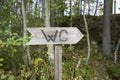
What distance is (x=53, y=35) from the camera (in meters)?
4.35

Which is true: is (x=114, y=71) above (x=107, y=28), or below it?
below

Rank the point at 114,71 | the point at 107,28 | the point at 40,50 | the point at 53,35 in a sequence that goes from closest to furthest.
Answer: the point at 53,35 < the point at 40,50 < the point at 114,71 < the point at 107,28

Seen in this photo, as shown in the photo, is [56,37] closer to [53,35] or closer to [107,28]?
[53,35]

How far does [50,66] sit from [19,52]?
195 cm

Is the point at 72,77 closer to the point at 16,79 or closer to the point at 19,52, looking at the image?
the point at 16,79

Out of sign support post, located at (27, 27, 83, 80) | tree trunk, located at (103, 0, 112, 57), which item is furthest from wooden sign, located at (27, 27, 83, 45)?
tree trunk, located at (103, 0, 112, 57)

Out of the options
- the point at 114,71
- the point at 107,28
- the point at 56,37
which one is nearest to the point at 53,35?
the point at 56,37

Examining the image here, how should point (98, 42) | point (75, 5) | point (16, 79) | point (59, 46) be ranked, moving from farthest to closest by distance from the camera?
point (98, 42)
point (75, 5)
point (16, 79)
point (59, 46)

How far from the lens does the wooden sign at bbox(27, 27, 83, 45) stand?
423 centimetres

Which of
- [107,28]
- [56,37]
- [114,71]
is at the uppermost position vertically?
[56,37]

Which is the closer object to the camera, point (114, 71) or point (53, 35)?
point (53, 35)

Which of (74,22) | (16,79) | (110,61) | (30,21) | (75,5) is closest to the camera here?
(16,79)

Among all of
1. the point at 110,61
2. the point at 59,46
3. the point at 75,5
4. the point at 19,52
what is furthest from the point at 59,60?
the point at 110,61

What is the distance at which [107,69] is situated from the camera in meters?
A: 9.65
